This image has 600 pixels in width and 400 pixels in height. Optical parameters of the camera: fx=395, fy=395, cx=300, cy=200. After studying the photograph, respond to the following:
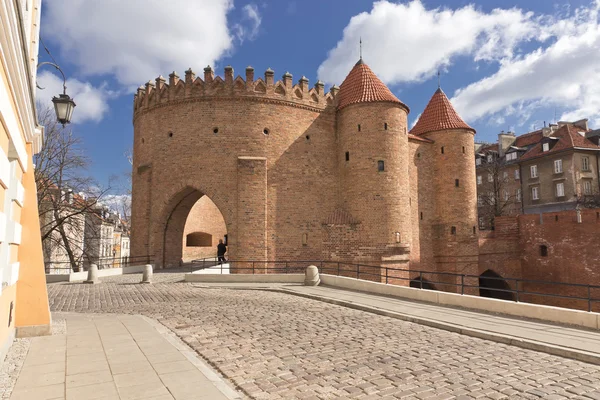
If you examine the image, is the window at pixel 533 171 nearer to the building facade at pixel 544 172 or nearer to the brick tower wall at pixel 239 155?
the building facade at pixel 544 172

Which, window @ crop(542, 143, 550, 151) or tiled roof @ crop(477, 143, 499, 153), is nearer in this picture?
window @ crop(542, 143, 550, 151)

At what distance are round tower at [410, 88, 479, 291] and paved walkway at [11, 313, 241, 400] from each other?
1897 cm

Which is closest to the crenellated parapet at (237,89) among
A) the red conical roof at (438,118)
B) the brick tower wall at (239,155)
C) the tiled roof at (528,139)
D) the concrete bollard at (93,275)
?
the brick tower wall at (239,155)

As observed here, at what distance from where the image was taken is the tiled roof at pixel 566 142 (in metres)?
36.4

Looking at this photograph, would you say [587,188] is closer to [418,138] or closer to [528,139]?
[528,139]

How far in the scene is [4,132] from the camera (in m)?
4.61

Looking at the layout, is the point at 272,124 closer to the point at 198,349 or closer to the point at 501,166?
the point at 198,349

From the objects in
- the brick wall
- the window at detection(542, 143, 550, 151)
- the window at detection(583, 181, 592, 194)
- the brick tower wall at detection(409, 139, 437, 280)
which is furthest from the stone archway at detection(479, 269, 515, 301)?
the window at detection(542, 143, 550, 151)

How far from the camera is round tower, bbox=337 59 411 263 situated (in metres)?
18.9

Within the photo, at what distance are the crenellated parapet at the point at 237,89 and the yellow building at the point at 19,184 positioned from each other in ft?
42.1

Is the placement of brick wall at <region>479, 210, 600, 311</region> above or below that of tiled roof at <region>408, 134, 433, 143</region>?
below

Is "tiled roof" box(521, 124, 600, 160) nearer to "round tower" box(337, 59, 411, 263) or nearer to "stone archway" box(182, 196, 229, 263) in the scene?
"round tower" box(337, 59, 411, 263)

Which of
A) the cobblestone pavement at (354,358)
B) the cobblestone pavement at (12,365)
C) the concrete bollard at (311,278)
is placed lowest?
the cobblestone pavement at (354,358)

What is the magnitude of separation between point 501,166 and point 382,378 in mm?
41886
